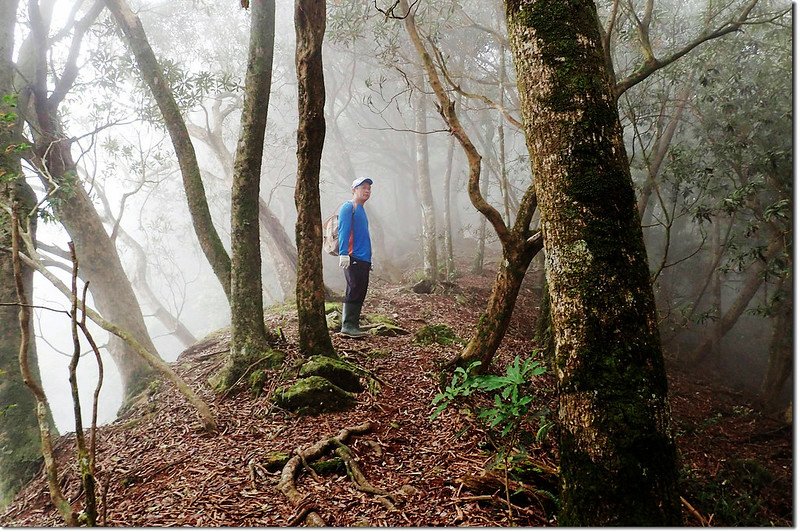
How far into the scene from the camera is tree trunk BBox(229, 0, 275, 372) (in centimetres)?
529

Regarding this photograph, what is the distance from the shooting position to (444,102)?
4.58 m

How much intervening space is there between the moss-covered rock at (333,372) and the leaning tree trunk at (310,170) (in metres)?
0.29

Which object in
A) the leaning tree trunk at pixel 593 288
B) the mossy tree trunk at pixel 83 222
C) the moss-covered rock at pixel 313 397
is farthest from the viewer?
the mossy tree trunk at pixel 83 222

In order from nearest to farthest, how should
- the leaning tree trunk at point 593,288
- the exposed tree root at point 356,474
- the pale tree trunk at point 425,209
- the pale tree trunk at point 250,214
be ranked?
the leaning tree trunk at point 593,288 < the exposed tree root at point 356,474 < the pale tree trunk at point 250,214 < the pale tree trunk at point 425,209

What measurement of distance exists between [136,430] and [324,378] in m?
2.25

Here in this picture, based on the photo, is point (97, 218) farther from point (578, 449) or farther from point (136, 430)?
point (578, 449)

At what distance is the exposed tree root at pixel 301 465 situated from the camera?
284 centimetres

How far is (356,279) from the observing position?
639 centimetres

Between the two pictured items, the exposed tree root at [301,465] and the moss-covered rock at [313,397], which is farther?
the moss-covered rock at [313,397]

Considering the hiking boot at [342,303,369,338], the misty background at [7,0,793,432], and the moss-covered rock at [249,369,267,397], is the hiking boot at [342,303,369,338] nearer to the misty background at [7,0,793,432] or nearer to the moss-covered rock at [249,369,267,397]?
the moss-covered rock at [249,369,267,397]

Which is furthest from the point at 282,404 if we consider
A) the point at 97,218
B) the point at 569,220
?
the point at 97,218

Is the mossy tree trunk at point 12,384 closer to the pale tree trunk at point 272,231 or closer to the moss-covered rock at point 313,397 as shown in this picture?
the moss-covered rock at point 313,397

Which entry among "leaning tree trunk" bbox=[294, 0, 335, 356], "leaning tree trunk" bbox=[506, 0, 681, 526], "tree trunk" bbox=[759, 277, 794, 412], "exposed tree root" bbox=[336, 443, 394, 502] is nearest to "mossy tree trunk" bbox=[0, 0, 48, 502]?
"leaning tree trunk" bbox=[294, 0, 335, 356]

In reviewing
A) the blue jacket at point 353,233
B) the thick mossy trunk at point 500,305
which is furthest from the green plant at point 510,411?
the blue jacket at point 353,233
